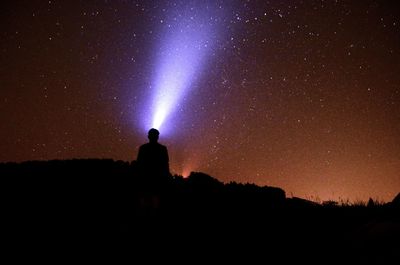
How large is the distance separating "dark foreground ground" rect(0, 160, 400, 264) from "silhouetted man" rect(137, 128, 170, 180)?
217 mm

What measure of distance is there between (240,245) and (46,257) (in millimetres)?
4232

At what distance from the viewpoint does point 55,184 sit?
453 inches

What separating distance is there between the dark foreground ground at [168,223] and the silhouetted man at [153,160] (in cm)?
22

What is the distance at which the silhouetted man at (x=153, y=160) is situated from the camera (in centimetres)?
675

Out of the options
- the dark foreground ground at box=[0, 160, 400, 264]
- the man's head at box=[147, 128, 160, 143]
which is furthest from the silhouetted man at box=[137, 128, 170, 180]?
the dark foreground ground at box=[0, 160, 400, 264]

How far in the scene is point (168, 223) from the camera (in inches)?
338

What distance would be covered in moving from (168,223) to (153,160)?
255 centimetres

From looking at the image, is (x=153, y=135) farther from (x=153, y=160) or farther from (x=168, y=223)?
(x=168, y=223)

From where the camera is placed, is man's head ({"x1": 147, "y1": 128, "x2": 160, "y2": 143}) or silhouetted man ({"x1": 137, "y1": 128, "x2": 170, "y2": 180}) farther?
man's head ({"x1": 147, "y1": 128, "x2": 160, "y2": 143})

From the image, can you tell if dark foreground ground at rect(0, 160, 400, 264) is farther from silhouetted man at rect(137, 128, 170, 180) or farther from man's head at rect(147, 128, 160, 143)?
man's head at rect(147, 128, 160, 143)

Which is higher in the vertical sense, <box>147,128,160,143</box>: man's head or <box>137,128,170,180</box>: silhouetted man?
<box>147,128,160,143</box>: man's head

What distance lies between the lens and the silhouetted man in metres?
6.75

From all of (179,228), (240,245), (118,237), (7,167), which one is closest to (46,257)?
(118,237)

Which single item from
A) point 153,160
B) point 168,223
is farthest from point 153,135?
point 168,223
